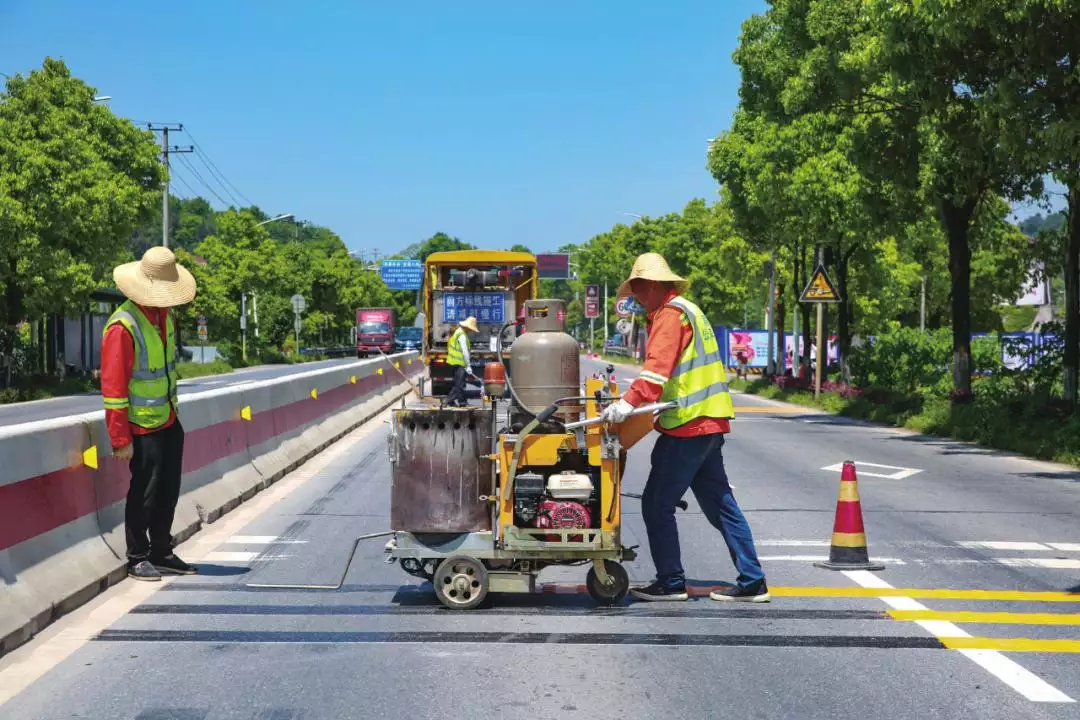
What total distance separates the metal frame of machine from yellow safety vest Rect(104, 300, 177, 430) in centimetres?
177

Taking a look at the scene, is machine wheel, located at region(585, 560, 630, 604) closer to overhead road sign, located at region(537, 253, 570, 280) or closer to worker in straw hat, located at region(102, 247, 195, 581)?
worker in straw hat, located at region(102, 247, 195, 581)

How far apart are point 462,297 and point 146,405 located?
2278cm

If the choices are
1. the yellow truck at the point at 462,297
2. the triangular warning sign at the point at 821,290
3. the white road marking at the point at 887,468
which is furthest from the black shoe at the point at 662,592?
the yellow truck at the point at 462,297

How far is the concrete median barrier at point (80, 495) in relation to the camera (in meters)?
7.18

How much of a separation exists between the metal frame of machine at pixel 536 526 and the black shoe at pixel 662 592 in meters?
0.14

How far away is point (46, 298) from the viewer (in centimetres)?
3628

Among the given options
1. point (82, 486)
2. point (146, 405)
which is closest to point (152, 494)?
point (82, 486)

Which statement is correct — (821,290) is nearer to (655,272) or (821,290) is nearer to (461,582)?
(655,272)

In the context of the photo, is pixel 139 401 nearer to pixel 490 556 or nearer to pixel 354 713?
pixel 490 556

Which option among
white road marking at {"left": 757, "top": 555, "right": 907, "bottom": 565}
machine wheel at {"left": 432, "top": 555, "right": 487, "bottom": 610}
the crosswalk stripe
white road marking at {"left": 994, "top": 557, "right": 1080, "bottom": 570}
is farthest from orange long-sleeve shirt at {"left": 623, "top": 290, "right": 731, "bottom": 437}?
the crosswalk stripe

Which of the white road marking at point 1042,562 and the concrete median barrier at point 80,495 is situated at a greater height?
the concrete median barrier at point 80,495

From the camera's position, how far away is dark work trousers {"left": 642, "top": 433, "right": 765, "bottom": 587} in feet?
25.7

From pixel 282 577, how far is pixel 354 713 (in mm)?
3370

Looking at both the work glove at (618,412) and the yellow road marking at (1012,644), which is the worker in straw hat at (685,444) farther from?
the yellow road marking at (1012,644)
